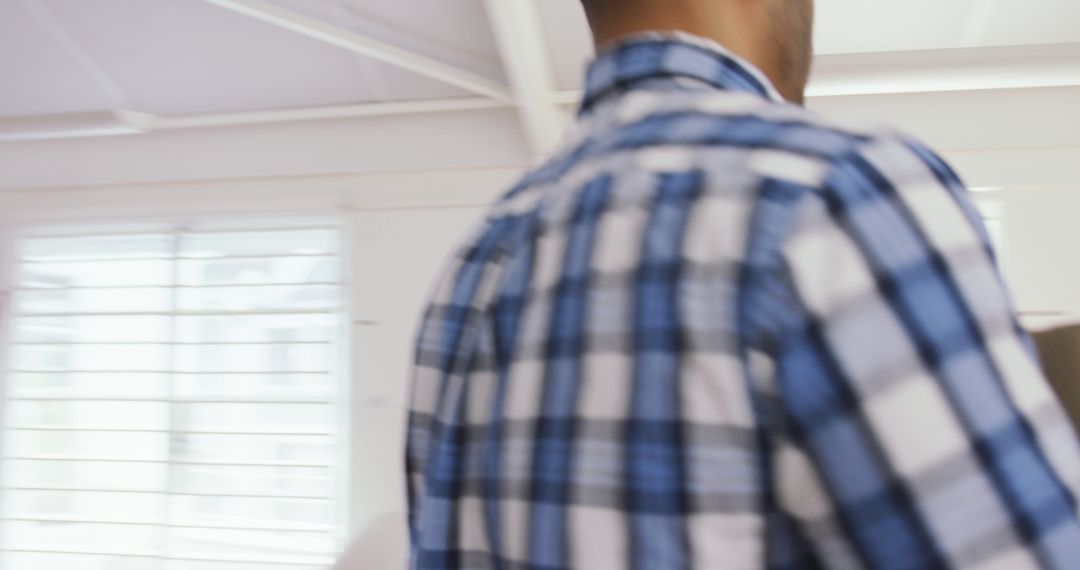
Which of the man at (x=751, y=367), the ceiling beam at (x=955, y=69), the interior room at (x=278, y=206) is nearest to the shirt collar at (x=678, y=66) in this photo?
the man at (x=751, y=367)

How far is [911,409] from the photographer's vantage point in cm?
34

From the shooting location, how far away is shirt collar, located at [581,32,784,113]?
48cm

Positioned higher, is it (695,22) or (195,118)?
(195,118)

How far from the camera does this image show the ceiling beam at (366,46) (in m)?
2.80

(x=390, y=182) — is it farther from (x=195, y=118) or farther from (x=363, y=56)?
(x=195, y=118)

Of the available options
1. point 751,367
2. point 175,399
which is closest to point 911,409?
point 751,367

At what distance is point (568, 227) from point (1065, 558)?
241 mm

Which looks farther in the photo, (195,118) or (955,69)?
(195,118)

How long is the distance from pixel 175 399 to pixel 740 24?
3412 millimetres

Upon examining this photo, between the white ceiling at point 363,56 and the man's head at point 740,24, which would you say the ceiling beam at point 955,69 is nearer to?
the white ceiling at point 363,56

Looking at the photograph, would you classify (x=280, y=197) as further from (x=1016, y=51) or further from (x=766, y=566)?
(x=766, y=566)

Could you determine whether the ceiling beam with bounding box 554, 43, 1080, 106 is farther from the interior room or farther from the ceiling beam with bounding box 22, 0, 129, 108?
the ceiling beam with bounding box 22, 0, 129, 108

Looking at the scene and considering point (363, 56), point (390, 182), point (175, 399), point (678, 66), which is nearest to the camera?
point (678, 66)

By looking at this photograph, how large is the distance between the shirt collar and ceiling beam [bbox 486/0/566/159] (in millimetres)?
2004
